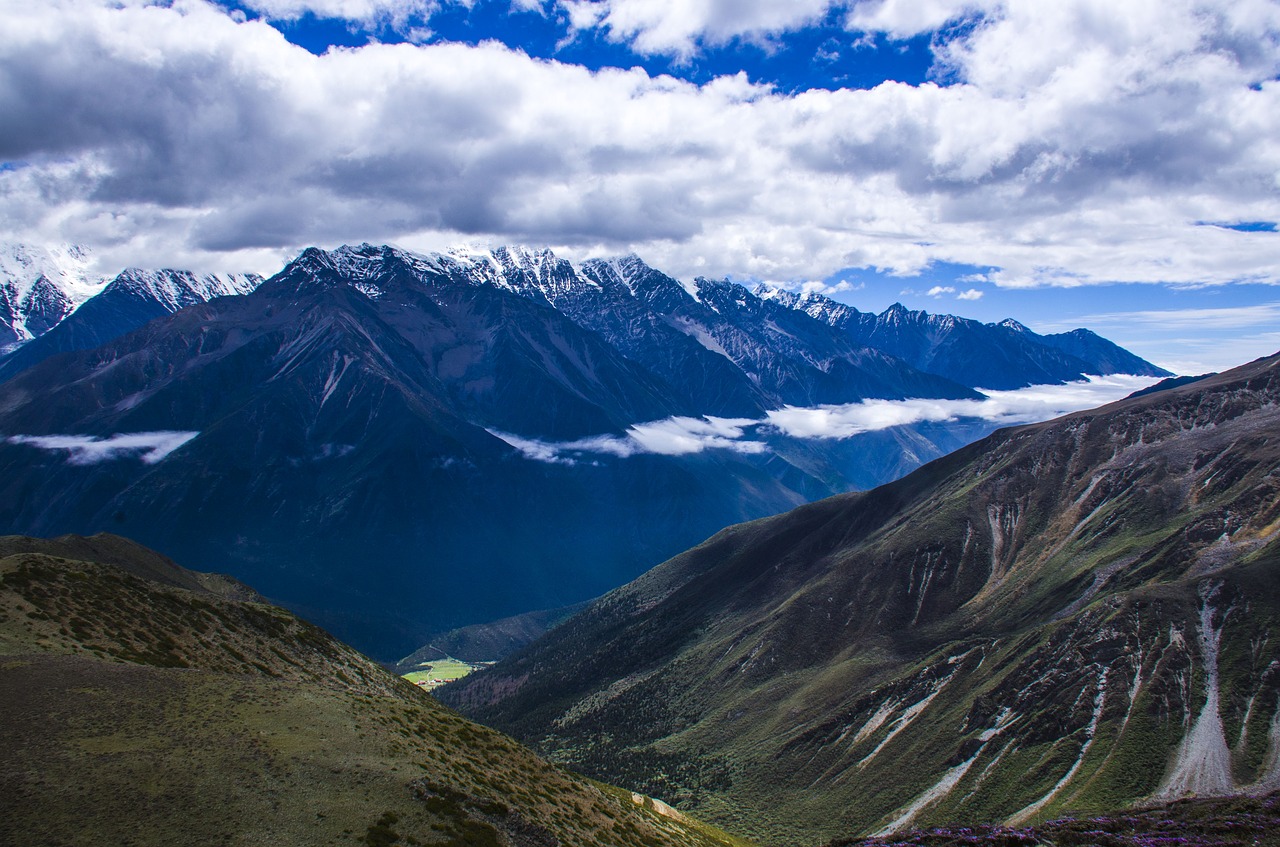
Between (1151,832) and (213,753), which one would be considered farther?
(1151,832)

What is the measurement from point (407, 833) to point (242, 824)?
40.3ft

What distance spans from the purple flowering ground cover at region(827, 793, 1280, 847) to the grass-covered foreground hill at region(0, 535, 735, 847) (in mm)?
32543

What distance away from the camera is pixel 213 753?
64.1 m

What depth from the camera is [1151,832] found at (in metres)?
82.7

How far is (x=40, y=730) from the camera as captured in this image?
201 feet

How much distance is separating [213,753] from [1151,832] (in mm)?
93123

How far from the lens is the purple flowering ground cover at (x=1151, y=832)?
77750 mm

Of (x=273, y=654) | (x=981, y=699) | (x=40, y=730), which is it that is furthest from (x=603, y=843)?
(x=981, y=699)

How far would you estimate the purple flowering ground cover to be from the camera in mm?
77750

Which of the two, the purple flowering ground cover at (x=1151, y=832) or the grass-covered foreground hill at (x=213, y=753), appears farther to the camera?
the purple flowering ground cover at (x=1151, y=832)

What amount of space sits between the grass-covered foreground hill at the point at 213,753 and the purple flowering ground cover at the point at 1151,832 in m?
32.5

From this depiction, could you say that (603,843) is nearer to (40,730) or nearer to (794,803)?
(40,730)

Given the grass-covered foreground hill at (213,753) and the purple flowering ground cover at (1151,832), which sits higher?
the grass-covered foreground hill at (213,753)

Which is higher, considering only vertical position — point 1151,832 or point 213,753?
point 213,753
